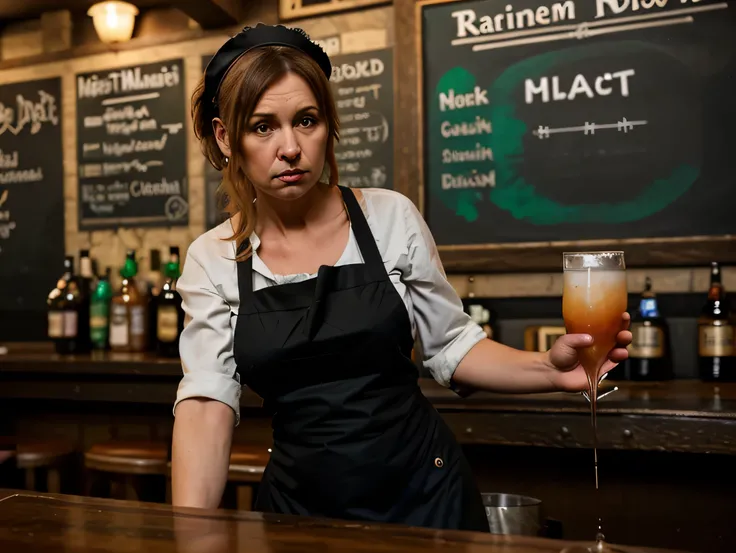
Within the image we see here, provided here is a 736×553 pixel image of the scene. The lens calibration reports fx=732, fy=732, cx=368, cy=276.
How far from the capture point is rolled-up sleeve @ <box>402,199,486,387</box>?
1.47 meters

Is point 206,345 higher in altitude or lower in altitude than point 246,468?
higher

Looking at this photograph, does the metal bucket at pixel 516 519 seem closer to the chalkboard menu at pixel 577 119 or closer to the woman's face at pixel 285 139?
the woman's face at pixel 285 139

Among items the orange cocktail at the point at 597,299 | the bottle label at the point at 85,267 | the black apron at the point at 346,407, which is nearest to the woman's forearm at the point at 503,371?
the black apron at the point at 346,407

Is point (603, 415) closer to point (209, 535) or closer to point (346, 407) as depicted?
point (346, 407)

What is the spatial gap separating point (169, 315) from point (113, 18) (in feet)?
4.78

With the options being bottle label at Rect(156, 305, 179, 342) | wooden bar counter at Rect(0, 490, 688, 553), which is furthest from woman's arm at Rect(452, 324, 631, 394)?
bottle label at Rect(156, 305, 179, 342)

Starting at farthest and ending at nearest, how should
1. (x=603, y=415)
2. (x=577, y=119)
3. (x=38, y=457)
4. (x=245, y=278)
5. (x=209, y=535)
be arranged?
1. (x=38, y=457)
2. (x=577, y=119)
3. (x=603, y=415)
4. (x=245, y=278)
5. (x=209, y=535)

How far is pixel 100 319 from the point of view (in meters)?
3.38

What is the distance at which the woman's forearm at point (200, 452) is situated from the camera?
1262mm

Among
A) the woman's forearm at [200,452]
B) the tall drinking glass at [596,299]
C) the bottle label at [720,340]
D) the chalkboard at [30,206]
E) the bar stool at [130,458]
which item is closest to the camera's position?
the tall drinking glass at [596,299]

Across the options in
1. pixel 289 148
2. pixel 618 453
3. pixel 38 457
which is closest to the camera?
pixel 289 148

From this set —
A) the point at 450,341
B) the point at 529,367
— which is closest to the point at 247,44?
the point at 450,341

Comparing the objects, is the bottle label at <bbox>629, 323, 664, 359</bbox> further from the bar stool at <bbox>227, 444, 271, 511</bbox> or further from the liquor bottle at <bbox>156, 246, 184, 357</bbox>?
the liquor bottle at <bbox>156, 246, 184, 357</bbox>

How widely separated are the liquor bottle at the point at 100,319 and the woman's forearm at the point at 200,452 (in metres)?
2.21
